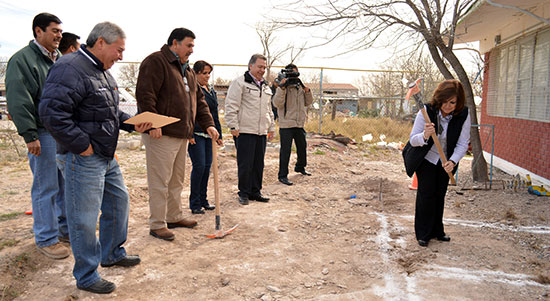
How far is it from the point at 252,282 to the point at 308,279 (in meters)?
0.48

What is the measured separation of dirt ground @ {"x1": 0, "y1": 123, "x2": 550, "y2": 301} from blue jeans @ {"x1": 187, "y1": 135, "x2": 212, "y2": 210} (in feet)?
0.86

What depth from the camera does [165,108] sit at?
3.72 metres

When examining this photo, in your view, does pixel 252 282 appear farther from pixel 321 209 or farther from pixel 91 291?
pixel 321 209

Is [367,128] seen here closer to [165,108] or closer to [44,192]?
[165,108]

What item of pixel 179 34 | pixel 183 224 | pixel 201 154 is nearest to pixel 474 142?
pixel 201 154

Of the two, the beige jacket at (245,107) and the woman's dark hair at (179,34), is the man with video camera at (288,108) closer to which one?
the beige jacket at (245,107)

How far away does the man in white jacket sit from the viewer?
5.19 metres

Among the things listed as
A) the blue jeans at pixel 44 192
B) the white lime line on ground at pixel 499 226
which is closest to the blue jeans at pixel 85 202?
the blue jeans at pixel 44 192

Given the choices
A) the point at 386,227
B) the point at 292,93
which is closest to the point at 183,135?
the point at 386,227

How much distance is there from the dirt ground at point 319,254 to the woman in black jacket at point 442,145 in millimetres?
278

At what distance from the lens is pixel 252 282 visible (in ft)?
10.2

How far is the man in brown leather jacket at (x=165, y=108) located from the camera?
3596 mm

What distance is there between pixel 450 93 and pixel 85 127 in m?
3.22

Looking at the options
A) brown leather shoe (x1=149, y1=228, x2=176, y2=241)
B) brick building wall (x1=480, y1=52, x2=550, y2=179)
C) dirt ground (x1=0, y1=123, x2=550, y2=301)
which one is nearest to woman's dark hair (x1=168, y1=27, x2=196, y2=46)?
brown leather shoe (x1=149, y1=228, x2=176, y2=241)
